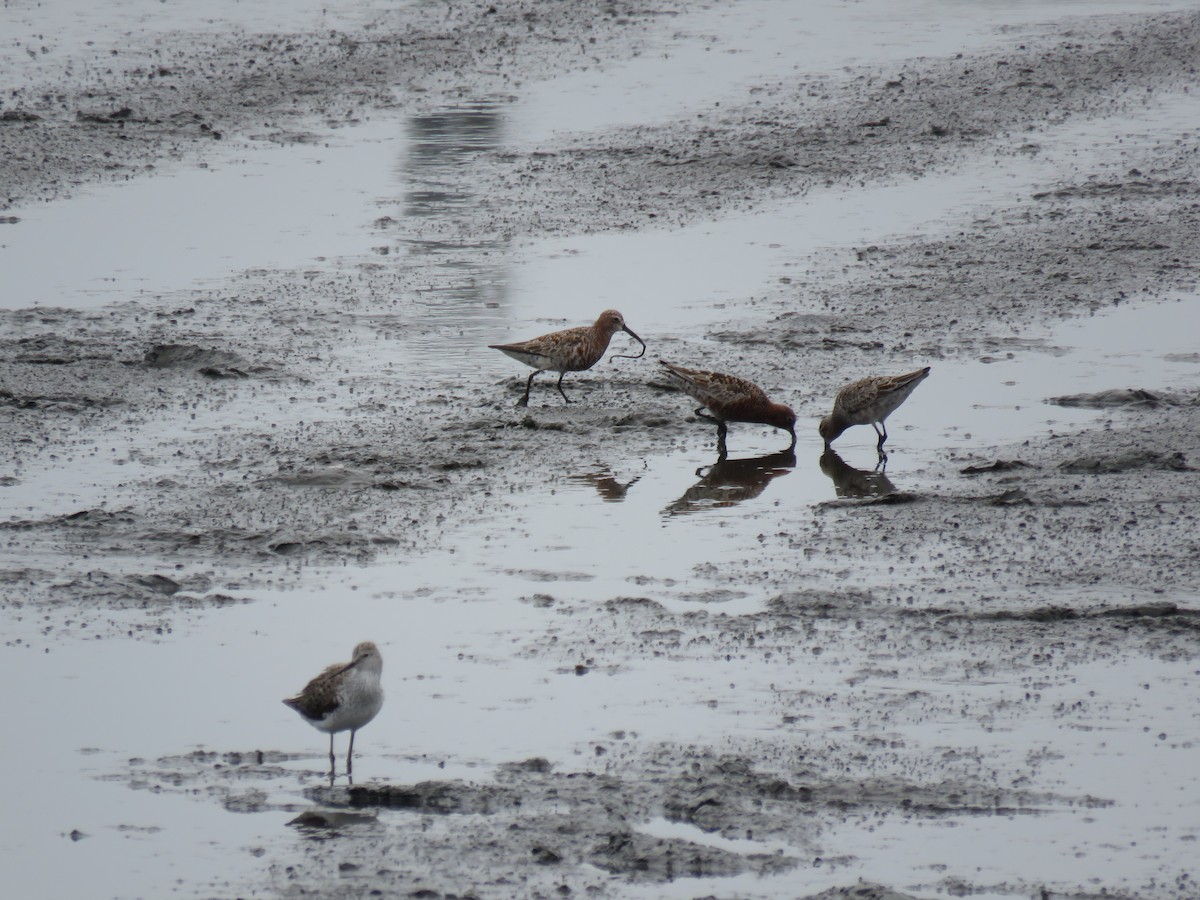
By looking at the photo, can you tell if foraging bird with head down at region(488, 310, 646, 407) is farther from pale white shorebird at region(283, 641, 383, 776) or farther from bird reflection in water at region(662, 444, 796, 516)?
pale white shorebird at region(283, 641, 383, 776)

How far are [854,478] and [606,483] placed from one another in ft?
4.90

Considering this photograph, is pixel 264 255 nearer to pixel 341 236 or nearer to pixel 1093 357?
pixel 341 236

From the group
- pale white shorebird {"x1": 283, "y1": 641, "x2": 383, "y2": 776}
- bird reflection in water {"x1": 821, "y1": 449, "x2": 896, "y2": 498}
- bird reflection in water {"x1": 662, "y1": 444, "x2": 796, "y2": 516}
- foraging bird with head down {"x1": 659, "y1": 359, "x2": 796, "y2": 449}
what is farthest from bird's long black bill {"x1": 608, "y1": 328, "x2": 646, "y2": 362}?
pale white shorebird {"x1": 283, "y1": 641, "x2": 383, "y2": 776}

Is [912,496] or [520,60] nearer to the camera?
[912,496]

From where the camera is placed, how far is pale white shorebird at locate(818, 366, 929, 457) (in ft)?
37.5

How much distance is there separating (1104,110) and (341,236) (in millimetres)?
9612

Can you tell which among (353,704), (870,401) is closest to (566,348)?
(870,401)

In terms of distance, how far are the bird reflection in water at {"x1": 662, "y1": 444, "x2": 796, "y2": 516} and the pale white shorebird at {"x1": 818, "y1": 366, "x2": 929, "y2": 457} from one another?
382 millimetres

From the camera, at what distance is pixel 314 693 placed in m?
7.09

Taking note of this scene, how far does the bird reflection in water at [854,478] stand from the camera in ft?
35.3

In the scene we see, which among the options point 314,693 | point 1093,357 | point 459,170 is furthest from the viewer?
point 459,170

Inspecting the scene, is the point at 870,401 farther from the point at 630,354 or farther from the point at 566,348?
the point at 630,354

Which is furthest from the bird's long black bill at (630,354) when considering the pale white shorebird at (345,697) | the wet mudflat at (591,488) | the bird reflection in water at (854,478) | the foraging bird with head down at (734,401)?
the pale white shorebird at (345,697)

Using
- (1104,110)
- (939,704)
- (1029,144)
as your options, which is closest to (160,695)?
(939,704)
